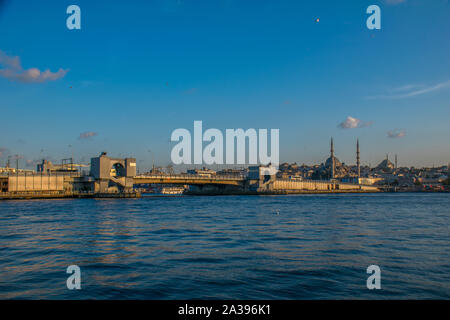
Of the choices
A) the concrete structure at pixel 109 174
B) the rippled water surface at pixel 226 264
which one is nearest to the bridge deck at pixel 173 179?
the concrete structure at pixel 109 174

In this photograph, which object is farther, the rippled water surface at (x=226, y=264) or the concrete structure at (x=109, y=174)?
the concrete structure at (x=109, y=174)

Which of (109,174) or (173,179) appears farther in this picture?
(173,179)

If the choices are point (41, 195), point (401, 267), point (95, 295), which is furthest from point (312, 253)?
point (41, 195)

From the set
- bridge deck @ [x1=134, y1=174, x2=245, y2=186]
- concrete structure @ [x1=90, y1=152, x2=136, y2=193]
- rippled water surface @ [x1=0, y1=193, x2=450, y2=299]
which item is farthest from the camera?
bridge deck @ [x1=134, y1=174, x2=245, y2=186]

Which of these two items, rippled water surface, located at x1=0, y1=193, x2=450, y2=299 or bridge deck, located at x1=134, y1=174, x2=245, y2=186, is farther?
bridge deck, located at x1=134, y1=174, x2=245, y2=186

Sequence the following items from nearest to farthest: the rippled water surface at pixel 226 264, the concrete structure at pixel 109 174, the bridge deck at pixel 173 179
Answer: the rippled water surface at pixel 226 264 < the concrete structure at pixel 109 174 < the bridge deck at pixel 173 179

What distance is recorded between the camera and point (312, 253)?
1278cm

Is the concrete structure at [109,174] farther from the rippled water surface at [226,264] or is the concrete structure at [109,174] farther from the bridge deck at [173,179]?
the rippled water surface at [226,264]

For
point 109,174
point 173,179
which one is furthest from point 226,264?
point 173,179

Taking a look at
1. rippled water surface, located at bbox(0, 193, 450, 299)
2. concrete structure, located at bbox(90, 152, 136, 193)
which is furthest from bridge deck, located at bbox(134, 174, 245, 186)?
rippled water surface, located at bbox(0, 193, 450, 299)

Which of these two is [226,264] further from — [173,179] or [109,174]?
[173,179]

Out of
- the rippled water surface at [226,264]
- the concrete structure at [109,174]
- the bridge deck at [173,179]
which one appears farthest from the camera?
the bridge deck at [173,179]

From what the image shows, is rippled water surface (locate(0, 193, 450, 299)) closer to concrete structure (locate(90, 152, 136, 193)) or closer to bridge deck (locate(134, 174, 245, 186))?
concrete structure (locate(90, 152, 136, 193))
